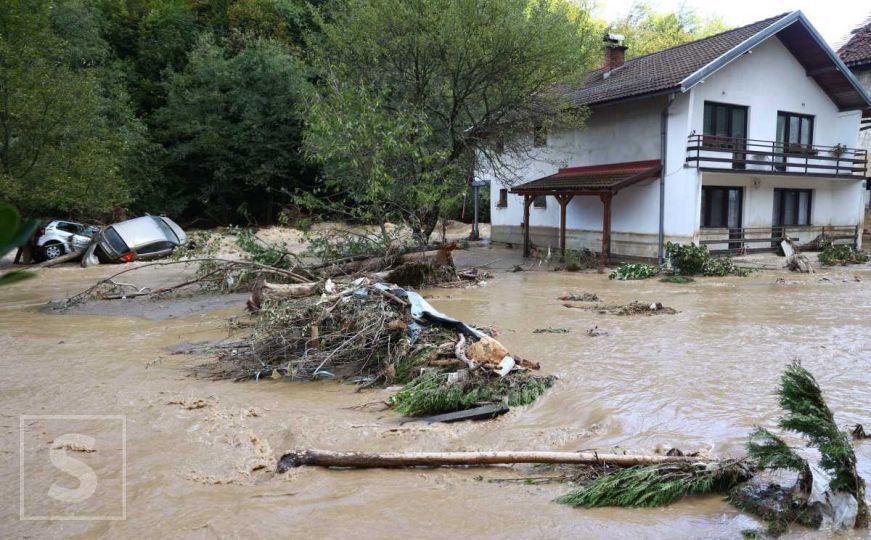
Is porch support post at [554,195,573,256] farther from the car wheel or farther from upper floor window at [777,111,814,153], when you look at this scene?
the car wheel

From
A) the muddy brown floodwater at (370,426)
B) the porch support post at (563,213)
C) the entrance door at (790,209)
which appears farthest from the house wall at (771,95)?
the muddy brown floodwater at (370,426)

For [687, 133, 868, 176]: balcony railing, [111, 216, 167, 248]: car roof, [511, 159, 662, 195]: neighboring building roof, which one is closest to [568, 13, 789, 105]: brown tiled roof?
[687, 133, 868, 176]: balcony railing

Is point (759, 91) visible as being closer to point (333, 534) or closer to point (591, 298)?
point (591, 298)

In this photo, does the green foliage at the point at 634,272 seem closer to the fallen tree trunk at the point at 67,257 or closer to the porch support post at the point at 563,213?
the porch support post at the point at 563,213

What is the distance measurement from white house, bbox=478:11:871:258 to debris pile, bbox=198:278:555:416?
11992mm

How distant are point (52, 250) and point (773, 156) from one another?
79.5ft

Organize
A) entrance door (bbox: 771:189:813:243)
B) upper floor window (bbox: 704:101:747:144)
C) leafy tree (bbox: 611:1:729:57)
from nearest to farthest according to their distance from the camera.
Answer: upper floor window (bbox: 704:101:747:144)
entrance door (bbox: 771:189:813:243)
leafy tree (bbox: 611:1:729:57)

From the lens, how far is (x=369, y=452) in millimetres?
5113

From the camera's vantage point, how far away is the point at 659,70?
19812mm

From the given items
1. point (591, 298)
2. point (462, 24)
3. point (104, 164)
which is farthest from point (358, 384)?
point (104, 164)

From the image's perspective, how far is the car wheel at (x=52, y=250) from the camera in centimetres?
2094

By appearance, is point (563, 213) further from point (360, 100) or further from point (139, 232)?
point (139, 232)

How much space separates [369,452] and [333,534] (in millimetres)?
1202

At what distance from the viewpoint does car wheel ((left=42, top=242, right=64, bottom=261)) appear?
2094 cm
